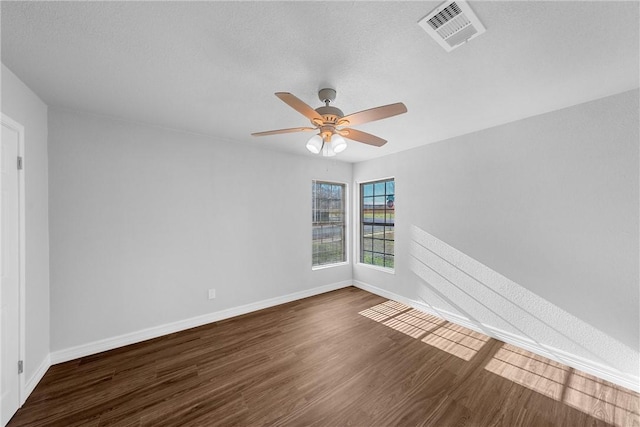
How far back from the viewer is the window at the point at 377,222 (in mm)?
4161

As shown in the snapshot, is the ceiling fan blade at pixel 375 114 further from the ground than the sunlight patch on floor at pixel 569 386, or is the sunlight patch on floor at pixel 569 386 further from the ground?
the ceiling fan blade at pixel 375 114

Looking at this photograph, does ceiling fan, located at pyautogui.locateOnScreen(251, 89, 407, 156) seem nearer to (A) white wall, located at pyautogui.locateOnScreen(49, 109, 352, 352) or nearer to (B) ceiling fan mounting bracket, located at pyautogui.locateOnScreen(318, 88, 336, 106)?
(B) ceiling fan mounting bracket, located at pyautogui.locateOnScreen(318, 88, 336, 106)

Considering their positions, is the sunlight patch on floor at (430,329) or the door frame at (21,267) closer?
the door frame at (21,267)

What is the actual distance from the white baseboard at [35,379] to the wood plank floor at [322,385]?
4 centimetres

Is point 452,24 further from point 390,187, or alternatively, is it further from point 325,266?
point 325,266

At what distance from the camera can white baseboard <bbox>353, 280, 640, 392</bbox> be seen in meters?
2.00

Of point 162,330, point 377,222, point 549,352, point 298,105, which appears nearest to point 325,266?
point 377,222

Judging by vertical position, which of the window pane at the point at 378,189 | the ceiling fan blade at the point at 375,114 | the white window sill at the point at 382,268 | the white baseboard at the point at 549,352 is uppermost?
the ceiling fan blade at the point at 375,114

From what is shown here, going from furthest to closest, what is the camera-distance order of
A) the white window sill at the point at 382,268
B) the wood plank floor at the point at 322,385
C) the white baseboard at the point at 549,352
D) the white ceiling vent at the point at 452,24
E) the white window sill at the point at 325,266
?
the white window sill at the point at 325,266 → the white window sill at the point at 382,268 → the white baseboard at the point at 549,352 → the wood plank floor at the point at 322,385 → the white ceiling vent at the point at 452,24

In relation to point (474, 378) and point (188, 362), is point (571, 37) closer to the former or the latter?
point (474, 378)

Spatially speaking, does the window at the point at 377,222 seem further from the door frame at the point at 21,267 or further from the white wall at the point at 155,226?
the door frame at the point at 21,267

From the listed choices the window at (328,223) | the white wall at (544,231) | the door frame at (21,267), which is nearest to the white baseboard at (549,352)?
the white wall at (544,231)

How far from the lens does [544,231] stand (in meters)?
2.42

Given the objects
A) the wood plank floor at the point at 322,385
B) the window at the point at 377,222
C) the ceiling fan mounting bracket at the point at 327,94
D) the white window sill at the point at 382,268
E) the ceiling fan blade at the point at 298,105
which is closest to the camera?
the ceiling fan blade at the point at 298,105
